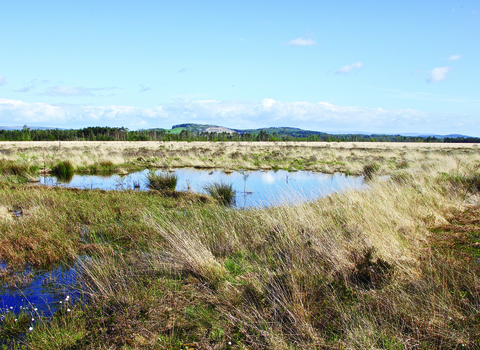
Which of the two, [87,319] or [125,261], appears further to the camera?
[125,261]

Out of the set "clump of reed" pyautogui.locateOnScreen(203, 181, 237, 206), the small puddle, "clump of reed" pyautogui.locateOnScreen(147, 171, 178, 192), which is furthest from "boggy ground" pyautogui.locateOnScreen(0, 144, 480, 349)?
"clump of reed" pyautogui.locateOnScreen(147, 171, 178, 192)

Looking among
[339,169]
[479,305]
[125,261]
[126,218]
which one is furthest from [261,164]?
[479,305]

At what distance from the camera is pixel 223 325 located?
333 cm

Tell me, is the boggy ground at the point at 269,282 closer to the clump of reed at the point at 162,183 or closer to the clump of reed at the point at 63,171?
the clump of reed at the point at 162,183

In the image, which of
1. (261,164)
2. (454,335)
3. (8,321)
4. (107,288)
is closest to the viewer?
A: (454,335)

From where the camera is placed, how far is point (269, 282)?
387 centimetres

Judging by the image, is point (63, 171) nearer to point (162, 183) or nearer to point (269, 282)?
point (162, 183)

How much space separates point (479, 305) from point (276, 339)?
6.65 ft

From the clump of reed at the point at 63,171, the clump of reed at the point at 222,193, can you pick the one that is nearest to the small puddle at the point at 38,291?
the clump of reed at the point at 222,193

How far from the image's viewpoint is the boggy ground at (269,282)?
3092 mm

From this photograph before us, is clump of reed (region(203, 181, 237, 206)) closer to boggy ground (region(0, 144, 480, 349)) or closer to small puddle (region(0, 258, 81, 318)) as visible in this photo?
boggy ground (region(0, 144, 480, 349))

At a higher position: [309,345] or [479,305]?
[479,305]

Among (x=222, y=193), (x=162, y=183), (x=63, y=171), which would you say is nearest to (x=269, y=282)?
(x=222, y=193)

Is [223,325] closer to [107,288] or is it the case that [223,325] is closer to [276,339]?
[276,339]
